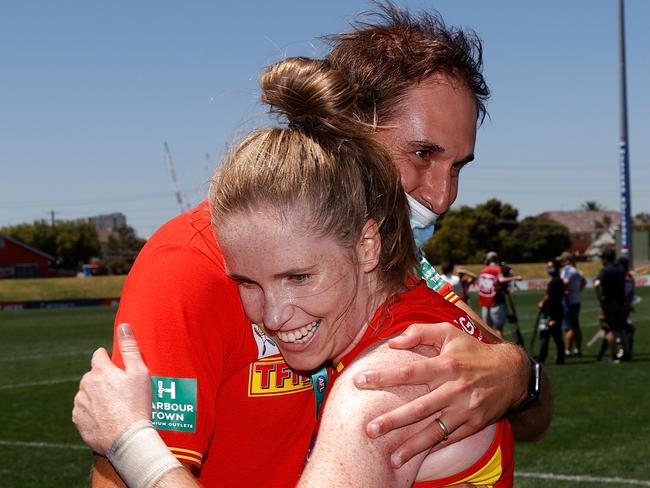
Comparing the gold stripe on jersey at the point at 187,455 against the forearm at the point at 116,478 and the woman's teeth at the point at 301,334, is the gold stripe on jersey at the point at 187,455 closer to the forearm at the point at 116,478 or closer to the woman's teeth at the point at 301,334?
the forearm at the point at 116,478

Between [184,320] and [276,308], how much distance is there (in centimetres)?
23

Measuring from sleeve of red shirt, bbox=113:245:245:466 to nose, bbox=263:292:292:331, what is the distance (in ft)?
0.27

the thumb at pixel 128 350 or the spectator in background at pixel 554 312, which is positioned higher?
the thumb at pixel 128 350

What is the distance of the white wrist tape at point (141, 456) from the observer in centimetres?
214

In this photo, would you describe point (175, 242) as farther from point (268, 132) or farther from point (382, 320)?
point (382, 320)

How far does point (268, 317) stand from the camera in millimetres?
2354

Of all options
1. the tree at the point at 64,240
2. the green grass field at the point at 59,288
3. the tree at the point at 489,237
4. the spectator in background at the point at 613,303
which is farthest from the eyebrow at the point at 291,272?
the tree at the point at 64,240

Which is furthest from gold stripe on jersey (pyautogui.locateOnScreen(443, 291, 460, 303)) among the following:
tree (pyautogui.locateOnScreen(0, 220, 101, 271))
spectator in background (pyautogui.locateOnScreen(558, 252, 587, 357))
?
tree (pyautogui.locateOnScreen(0, 220, 101, 271))

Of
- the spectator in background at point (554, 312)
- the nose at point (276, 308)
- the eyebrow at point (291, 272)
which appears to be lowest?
the spectator in background at point (554, 312)

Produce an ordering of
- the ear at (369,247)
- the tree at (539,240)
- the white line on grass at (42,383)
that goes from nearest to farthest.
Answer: the ear at (369,247)
the white line on grass at (42,383)
the tree at (539,240)

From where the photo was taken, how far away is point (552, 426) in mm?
11484

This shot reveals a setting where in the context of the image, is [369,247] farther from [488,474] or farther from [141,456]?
[141,456]

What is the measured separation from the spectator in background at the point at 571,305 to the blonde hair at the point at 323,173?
56.0 ft

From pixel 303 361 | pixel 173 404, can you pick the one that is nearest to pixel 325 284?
pixel 303 361
